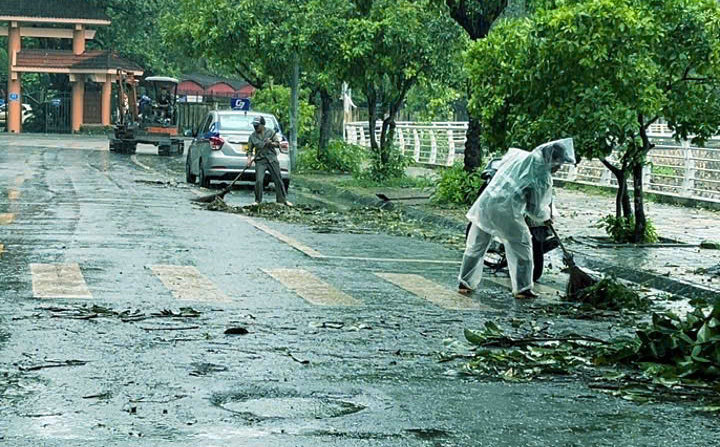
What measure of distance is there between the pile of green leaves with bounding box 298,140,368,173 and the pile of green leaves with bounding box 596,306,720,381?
25157 mm

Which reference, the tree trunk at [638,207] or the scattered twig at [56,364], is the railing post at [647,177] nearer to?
the tree trunk at [638,207]

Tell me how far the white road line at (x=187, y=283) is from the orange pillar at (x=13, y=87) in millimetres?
57304

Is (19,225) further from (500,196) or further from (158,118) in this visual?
(158,118)

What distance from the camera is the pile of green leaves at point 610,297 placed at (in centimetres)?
1212

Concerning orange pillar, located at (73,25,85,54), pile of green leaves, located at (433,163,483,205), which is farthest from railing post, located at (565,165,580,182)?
orange pillar, located at (73,25,85,54)

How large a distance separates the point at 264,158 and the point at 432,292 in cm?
1074

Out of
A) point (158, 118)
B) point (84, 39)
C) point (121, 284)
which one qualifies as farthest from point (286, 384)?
point (84, 39)

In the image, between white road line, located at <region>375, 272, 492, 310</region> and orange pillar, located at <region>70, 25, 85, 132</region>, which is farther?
orange pillar, located at <region>70, 25, 85, 132</region>

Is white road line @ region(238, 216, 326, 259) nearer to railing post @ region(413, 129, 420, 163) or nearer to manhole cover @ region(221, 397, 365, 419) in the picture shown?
manhole cover @ region(221, 397, 365, 419)

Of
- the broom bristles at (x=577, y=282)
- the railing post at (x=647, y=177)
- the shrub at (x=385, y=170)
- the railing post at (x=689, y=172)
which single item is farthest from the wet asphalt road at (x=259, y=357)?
the shrub at (x=385, y=170)

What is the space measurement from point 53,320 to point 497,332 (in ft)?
10.7

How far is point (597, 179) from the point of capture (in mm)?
29281

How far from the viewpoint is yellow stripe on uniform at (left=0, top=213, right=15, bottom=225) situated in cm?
1781

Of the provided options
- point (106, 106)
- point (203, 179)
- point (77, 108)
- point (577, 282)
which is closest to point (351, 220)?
point (203, 179)
